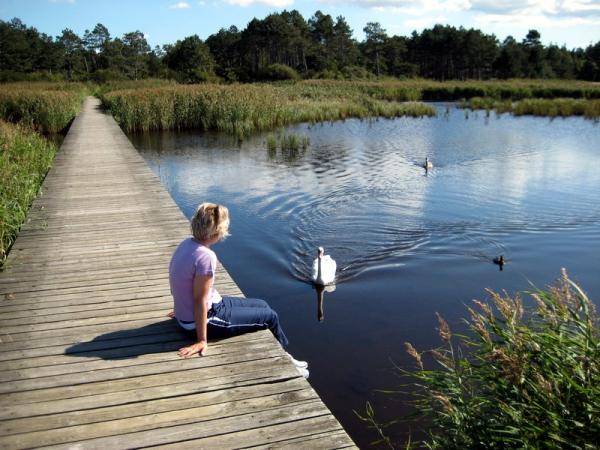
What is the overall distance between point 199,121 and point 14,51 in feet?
224

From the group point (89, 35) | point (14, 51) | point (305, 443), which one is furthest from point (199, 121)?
point (89, 35)

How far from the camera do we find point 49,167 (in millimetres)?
12281

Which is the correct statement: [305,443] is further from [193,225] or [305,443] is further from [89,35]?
[89,35]

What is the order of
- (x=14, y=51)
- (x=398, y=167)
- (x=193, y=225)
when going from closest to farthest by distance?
1. (x=193, y=225)
2. (x=398, y=167)
3. (x=14, y=51)

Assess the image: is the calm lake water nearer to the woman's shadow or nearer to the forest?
the woman's shadow

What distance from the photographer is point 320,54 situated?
87.7 m

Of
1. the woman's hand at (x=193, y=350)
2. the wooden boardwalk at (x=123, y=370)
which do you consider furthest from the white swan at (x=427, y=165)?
the woman's hand at (x=193, y=350)

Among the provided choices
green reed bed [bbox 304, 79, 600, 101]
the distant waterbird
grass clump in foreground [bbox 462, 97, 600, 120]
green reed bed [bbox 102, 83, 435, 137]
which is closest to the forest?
green reed bed [bbox 304, 79, 600, 101]

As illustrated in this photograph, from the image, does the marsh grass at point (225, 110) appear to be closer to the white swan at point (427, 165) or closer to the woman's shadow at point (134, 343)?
the white swan at point (427, 165)

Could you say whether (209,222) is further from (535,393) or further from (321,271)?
(321,271)

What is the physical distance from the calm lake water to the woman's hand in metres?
1.47

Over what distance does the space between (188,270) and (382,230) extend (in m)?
6.39

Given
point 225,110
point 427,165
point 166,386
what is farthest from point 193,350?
point 225,110

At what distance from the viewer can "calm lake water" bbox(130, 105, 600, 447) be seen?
604cm
